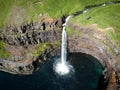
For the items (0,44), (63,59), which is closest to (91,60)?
(63,59)

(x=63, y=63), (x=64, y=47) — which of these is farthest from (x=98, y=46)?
(x=63, y=63)

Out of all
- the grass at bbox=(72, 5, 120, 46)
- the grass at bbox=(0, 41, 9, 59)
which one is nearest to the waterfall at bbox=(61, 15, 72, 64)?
the grass at bbox=(72, 5, 120, 46)

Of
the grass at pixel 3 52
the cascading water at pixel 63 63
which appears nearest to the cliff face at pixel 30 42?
the grass at pixel 3 52

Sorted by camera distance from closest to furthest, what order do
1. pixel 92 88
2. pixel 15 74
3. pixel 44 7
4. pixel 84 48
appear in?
pixel 92 88 → pixel 15 74 → pixel 84 48 → pixel 44 7

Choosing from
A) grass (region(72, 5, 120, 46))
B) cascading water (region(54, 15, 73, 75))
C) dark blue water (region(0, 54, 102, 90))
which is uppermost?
grass (region(72, 5, 120, 46))

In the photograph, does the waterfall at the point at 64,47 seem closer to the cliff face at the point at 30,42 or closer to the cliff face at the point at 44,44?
the cliff face at the point at 44,44

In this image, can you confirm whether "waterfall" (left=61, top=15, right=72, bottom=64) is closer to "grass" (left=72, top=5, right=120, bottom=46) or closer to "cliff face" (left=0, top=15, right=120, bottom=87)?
"cliff face" (left=0, top=15, right=120, bottom=87)

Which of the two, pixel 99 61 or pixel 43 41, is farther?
pixel 43 41

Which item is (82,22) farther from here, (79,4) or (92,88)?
(92,88)
